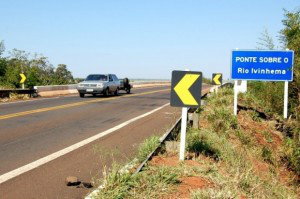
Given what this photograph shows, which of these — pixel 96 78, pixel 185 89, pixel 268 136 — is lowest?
pixel 268 136

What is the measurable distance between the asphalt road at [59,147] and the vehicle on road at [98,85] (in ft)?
34.7

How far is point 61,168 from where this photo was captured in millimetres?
6086

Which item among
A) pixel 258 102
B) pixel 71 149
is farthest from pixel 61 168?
pixel 258 102

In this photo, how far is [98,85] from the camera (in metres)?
24.2

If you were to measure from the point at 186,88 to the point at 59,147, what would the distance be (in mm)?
3279

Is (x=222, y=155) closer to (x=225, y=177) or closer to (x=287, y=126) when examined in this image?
(x=225, y=177)

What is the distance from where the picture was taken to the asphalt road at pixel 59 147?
520 centimetres

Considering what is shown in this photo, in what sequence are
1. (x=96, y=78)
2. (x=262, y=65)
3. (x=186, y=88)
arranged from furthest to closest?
(x=96, y=78) < (x=262, y=65) < (x=186, y=88)

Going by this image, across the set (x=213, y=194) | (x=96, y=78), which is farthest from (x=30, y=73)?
(x=213, y=194)

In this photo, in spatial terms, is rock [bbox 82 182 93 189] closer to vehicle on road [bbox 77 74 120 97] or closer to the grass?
the grass

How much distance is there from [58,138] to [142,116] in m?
5.34

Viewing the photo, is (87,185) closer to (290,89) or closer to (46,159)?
(46,159)

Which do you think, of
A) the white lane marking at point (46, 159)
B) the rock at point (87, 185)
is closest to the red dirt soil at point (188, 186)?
the rock at point (87, 185)

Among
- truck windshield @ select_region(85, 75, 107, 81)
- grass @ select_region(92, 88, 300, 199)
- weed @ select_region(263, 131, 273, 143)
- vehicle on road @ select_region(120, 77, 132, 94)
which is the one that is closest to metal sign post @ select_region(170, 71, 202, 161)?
grass @ select_region(92, 88, 300, 199)
